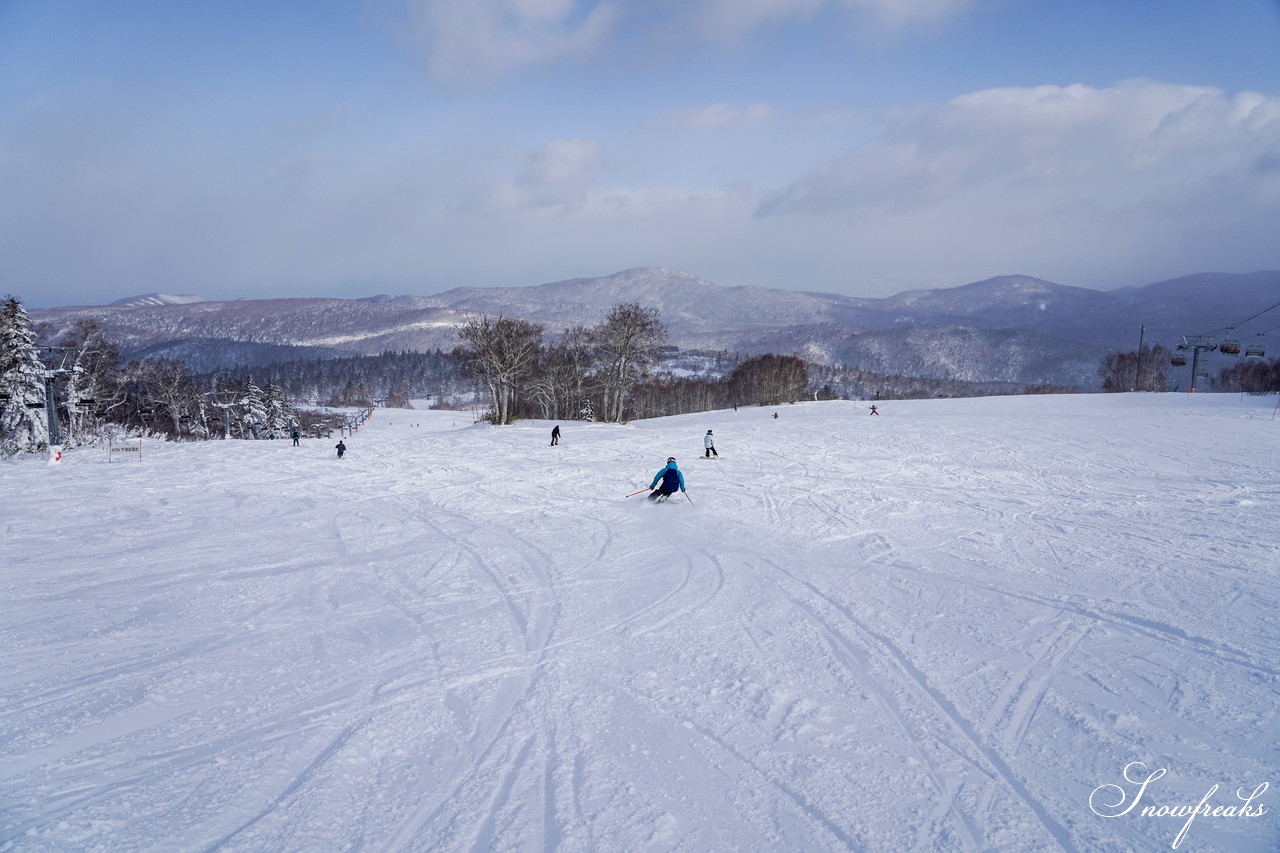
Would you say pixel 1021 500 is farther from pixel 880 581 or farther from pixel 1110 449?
pixel 1110 449

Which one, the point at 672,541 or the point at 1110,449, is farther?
the point at 1110,449

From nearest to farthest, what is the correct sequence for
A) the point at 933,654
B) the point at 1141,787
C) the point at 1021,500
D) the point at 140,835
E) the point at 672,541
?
the point at 140,835 → the point at 1141,787 → the point at 933,654 → the point at 672,541 → the point at 1021,500

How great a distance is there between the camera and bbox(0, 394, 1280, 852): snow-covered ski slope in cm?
443

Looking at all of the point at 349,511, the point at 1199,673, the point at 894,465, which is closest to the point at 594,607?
the point at 1199,673

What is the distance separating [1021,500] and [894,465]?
19.3 feet

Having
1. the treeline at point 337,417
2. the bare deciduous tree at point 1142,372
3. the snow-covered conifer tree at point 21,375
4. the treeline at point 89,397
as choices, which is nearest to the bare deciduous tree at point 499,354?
the treeline at point 337,417

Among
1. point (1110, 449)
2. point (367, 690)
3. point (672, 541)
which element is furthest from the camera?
point (1110, 449)

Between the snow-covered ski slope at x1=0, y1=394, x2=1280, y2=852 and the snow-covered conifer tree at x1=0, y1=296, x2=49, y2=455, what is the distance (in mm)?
19146

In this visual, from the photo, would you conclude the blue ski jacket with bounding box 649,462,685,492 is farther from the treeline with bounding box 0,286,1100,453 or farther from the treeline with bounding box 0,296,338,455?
the treeline with bounding box 0,296,338,455

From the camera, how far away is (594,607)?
339 inches

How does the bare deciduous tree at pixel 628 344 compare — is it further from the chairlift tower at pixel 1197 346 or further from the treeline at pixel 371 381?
the treeline at pixel 371 381

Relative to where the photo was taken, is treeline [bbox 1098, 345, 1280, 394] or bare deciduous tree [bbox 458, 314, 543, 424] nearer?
bare deciduous tree [bbox 458, 314, 543, 424]

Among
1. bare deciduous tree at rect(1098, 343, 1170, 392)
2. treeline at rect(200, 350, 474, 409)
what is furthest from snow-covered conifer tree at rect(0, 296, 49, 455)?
bare deciduous tree at rect(1098, 343, 1170, 392)

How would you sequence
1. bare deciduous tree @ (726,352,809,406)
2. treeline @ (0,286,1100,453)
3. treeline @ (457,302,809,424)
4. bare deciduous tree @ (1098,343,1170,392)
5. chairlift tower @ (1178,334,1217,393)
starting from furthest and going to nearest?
bare deciduous tree @ (1098,343,1170,392), bare deciduous tree @ (726,352,809,406), chairlift tower @ (1178,334,1217,393), treeline @ (457,302,809,424), treeline @ (0,286,1100,453)
